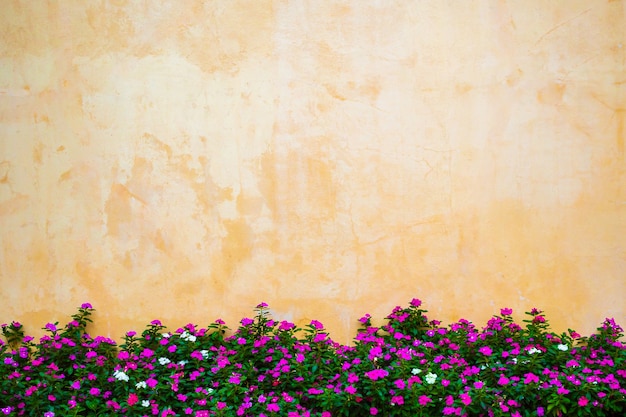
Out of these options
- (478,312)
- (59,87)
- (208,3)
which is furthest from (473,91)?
(59,87)

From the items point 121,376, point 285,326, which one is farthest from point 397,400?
point 121,376

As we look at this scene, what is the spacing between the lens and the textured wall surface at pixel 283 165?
4477 mm

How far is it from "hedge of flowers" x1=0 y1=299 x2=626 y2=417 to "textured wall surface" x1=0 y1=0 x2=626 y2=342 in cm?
19

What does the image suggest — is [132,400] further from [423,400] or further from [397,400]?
[423,400]

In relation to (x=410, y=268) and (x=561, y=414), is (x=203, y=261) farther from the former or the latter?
(x=561, y=414)

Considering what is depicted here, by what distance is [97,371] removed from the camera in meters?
3.91

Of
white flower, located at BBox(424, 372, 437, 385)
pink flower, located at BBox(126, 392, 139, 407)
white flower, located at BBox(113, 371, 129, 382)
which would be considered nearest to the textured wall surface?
white flower, located at BBox(113, 371, 129, 382)

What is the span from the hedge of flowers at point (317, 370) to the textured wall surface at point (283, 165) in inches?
7.6

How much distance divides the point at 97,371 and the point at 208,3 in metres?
2.44

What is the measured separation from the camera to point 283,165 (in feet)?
14.8

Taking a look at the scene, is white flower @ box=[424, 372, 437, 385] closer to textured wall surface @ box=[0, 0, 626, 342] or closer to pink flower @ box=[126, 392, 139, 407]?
textured wall surface @ box=[0, 0, 626, 342]

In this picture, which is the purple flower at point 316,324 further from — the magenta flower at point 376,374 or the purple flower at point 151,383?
the purple flower at point 151,383

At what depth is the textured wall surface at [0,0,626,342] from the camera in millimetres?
4477

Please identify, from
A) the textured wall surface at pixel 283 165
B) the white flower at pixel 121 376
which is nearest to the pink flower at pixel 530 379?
the textured wall surface at pixel 283 165
